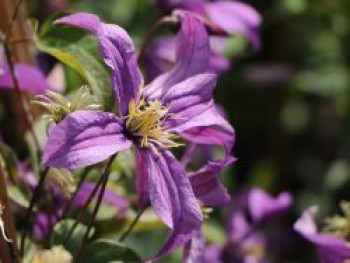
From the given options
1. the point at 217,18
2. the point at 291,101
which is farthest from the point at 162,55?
the point at 291,101

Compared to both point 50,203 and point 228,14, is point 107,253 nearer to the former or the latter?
point 50,203

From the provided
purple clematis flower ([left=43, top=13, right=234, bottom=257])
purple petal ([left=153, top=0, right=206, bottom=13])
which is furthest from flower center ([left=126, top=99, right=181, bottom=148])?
purple petal ([left=153, top=0, right=206, bottom=13])

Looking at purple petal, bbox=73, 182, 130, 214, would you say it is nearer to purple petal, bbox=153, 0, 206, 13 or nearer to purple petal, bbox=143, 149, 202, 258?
purple petal, bbox=143, 149, 202, 258

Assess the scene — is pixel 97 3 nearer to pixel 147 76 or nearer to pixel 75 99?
pixel 147 76

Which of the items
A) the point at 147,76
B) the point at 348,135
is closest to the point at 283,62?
the point at 348,135

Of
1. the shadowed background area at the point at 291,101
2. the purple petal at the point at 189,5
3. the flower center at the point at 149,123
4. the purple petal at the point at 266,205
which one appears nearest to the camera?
the flower center at the point at 149,123

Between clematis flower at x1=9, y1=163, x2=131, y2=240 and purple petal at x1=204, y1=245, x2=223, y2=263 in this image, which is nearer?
clematis flower at x1=9, y1=163, x2=131, y2=240

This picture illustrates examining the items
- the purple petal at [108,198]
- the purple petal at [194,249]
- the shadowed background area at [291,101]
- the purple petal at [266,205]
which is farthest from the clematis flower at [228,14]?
the shadowed background area at [291,101]

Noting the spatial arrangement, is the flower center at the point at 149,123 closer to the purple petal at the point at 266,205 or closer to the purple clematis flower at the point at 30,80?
the purple clematis flower at the point at 30,80
